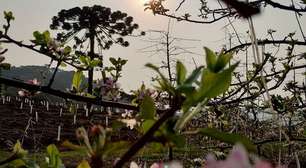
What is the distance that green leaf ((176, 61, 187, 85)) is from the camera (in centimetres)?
39

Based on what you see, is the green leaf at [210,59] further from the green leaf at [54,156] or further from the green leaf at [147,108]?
the green leaf at [54,156]

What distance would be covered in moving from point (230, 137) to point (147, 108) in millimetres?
86

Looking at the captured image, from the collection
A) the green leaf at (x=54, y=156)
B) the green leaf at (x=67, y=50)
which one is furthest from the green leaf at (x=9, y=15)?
the green leaf at (x=54, y=156)

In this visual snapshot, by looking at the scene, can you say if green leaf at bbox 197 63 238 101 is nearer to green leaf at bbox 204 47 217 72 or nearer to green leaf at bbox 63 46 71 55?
green leaf at bbox 204 47 217 72

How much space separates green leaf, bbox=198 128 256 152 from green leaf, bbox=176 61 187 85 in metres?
0.04

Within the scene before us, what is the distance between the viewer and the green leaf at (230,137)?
0.34 m

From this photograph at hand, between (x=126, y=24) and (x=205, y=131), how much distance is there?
21504 mm

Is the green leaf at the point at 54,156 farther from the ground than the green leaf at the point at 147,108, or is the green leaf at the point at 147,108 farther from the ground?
the green leaf at the point at 147,108

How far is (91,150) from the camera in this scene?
338mm

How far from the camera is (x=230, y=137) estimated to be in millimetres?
344

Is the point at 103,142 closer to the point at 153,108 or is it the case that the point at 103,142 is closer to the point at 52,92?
the point at 153,108

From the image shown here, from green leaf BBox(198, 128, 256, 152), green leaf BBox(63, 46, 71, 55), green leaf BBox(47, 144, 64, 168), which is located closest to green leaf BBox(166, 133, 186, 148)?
green leaf BBox(198, 128, 256, 152)

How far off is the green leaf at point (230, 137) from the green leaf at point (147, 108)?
0.18 ft

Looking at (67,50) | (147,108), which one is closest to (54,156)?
(147,108)
